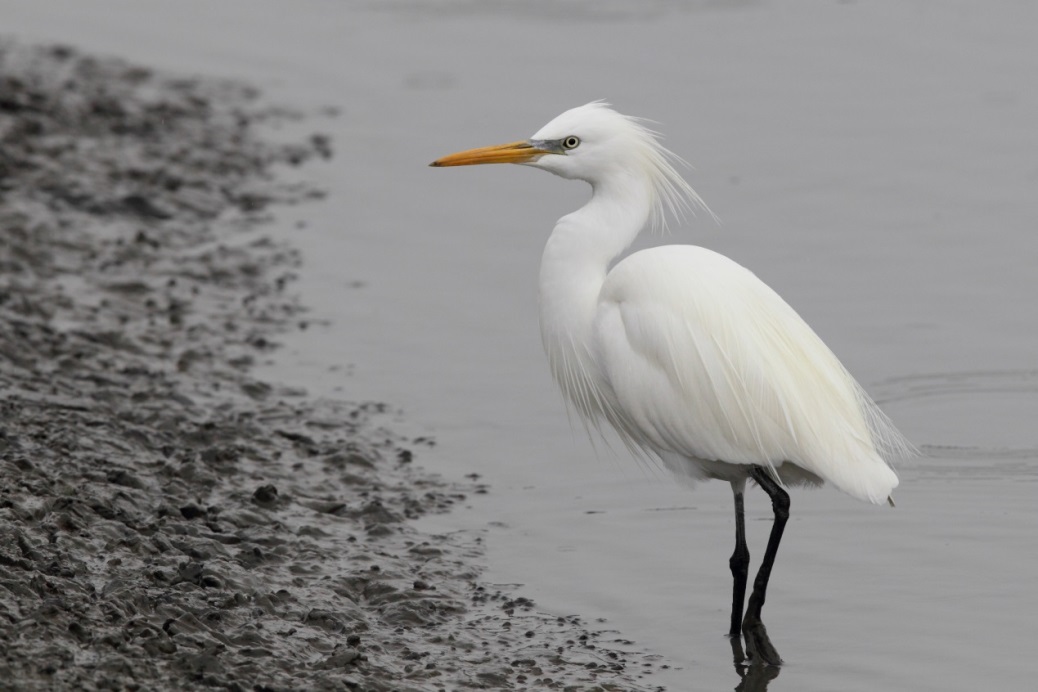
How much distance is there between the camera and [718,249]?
9.98 m

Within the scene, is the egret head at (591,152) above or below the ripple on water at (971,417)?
above

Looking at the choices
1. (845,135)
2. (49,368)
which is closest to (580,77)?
(845,135)

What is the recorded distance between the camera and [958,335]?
888 cm

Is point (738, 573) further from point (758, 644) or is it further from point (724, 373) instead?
point (724, 373)

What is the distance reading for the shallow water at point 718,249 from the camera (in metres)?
6.56

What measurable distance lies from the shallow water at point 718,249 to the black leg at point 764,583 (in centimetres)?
10

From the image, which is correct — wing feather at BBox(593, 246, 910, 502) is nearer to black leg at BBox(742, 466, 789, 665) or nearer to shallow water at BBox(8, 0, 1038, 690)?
black leg at BBox(742, 466, 789, 665)

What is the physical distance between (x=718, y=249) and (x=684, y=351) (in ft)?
13.8

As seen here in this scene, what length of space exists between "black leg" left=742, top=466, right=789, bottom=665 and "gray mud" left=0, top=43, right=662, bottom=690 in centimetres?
45

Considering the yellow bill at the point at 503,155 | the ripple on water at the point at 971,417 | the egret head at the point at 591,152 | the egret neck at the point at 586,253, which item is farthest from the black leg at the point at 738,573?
the ripple on water at the point at 971,417

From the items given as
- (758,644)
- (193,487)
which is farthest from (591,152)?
(193,487)

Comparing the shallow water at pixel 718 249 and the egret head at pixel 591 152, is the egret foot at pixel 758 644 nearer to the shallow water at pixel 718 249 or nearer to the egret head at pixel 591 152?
the shallow water at pixel 718 249

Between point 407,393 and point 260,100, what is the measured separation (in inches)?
222

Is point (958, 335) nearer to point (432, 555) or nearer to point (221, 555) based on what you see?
point (432, 555)
